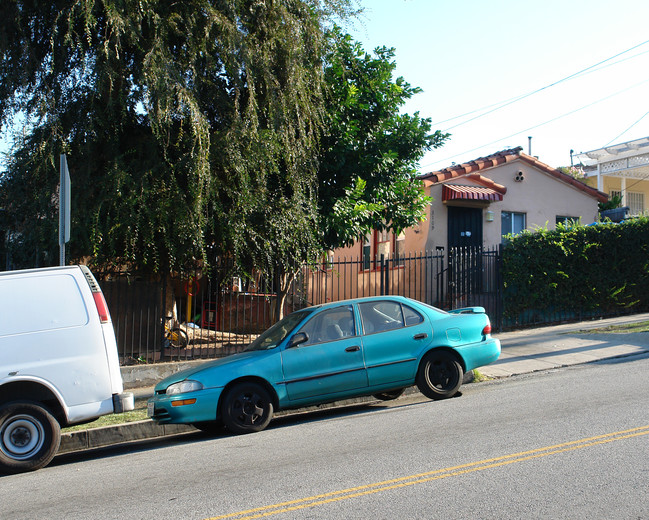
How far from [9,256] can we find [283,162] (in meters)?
5.03

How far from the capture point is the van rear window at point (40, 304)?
689 cm

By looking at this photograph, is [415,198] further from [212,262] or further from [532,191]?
[532,191]

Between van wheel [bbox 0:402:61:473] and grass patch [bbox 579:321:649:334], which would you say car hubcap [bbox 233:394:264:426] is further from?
grass patch [bbox 579:321:649:334]

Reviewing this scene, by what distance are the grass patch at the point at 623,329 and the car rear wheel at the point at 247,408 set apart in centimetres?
883

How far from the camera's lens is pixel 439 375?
885 centimetres

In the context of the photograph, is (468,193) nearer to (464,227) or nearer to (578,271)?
(464,227)

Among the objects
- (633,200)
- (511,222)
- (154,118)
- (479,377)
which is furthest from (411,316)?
(633,200)

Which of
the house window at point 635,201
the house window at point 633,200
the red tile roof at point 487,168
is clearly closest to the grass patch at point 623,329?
the red tile roof at point 487,168

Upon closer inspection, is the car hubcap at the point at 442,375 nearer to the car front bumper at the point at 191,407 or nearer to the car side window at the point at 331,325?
the car side window at the point at 331,325

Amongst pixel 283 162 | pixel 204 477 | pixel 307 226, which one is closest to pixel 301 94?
pixel 283 162

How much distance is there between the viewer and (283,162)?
1193cm

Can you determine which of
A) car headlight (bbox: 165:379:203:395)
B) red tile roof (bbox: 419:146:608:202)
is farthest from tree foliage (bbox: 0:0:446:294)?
red tile roof (bbox: 419:146:608:202)

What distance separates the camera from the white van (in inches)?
268

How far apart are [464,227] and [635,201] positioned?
14.7 metres
